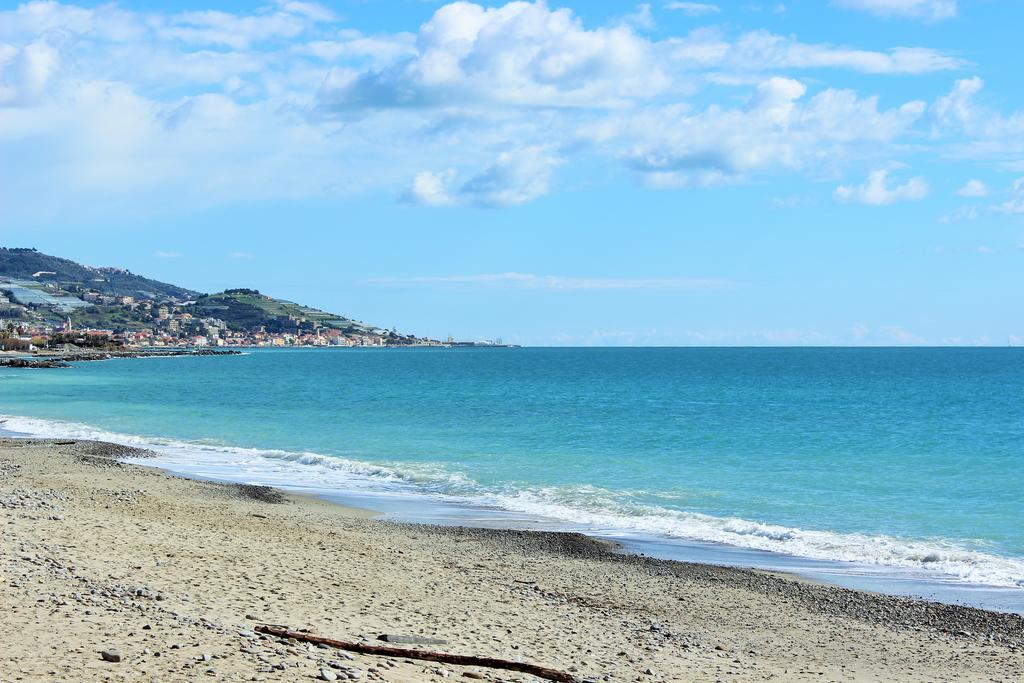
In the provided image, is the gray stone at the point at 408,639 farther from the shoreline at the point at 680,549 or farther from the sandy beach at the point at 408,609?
the shoreline at the point at 680,549

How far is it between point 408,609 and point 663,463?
72.5 feet

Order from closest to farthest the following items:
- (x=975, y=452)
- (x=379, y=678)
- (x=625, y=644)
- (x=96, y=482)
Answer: (x=379, y=678) → (x=625, y=644) → (x=96, y=482) → (x=975, y=452)

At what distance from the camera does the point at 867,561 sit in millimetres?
18891

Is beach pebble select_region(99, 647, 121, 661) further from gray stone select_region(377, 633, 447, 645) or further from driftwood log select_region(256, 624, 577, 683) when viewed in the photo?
gray stone select_region(377, 633, 447, 645)

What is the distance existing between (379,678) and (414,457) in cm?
2644

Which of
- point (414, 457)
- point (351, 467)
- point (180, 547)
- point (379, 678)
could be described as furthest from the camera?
point (414, 457)

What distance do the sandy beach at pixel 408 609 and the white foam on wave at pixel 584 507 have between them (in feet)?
9.78

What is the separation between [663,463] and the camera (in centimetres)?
3412

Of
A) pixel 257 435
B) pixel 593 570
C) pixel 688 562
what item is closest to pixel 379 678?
pixel 593 570

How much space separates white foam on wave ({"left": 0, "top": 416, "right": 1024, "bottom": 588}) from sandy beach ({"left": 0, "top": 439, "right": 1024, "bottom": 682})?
298 cm

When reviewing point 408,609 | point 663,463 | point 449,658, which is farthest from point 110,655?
point 663,463

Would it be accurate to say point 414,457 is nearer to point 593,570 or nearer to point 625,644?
point 593,570

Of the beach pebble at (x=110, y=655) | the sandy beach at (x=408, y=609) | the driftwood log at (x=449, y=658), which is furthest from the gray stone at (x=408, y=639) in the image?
the beach pebble at (x=110, y=655)

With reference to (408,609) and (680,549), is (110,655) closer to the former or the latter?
(408,609)
